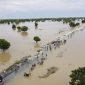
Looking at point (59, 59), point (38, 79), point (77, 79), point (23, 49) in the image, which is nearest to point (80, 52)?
point (59, 59)

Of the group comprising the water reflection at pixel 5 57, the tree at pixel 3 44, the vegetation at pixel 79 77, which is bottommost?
the water reflection at pixel 5 57

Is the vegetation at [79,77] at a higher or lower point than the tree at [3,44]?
higher

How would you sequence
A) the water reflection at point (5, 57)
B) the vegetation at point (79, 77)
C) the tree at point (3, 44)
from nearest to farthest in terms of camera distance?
the vegetation at point (79, 77), the water reflection at point (5, 57), the tree at point (3, 44)

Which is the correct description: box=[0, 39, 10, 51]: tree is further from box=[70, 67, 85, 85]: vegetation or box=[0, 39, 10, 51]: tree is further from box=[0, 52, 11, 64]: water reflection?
box=[70, 67, 85, 85]: vegetation

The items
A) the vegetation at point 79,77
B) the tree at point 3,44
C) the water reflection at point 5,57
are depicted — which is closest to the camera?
the vegetation at point 79,77

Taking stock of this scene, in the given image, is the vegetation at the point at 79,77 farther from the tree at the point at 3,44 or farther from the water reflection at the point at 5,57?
the tree at the point at 3,44

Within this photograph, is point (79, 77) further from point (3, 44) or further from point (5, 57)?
point (3, 44)

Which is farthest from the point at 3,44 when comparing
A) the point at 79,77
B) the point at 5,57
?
the point at 79,77

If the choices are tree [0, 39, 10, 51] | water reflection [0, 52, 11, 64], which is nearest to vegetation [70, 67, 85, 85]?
water reflection [0, 52, 11, 64]

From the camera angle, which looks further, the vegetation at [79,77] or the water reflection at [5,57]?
the water reflection at [5,57]

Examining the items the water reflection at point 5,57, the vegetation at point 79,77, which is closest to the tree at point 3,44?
the water reflection at point 5,57

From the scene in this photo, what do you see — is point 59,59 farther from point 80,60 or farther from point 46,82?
point 46,82
